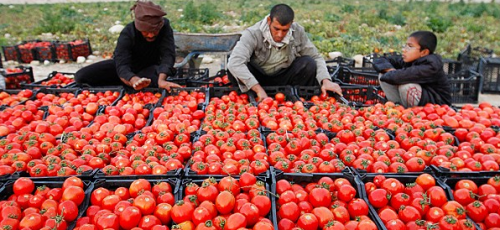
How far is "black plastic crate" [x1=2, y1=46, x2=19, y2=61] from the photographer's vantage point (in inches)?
401

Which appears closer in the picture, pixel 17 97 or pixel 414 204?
pixel 414 204

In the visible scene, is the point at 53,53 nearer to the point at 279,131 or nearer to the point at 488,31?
the point at 279,131

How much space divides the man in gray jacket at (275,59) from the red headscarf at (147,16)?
996mm

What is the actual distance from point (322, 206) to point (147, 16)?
3.28 metres

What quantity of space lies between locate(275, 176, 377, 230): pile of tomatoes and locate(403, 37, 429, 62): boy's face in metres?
2.71

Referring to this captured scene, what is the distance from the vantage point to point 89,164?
277 cm

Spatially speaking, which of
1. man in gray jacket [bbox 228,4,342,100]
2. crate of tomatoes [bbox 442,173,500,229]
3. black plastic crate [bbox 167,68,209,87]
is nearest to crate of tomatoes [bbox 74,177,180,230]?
crate of tomatoes [bbox 442,173,500,229]

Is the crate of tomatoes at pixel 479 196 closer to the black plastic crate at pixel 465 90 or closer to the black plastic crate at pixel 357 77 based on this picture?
the black plastic crate at pixel 357 77

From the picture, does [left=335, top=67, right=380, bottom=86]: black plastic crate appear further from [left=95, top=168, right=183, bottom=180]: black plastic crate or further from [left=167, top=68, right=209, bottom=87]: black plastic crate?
[left=95, top=168, right=183, bottom=180]: black plastic crate

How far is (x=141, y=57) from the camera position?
541 cm

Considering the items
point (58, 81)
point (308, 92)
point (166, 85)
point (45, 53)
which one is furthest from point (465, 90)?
point (45, 53)

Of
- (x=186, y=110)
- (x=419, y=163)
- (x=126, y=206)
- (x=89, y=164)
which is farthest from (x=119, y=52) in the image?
(x=419, y=163)

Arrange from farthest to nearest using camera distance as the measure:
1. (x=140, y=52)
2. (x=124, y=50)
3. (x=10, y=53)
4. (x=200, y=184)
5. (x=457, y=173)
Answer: (x=10, y=53) < (x=140, y=52) < (x=124, y=50) < (x=457, y=173) < (x=200, y=184)

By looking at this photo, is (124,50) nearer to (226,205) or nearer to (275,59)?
(275,59)
